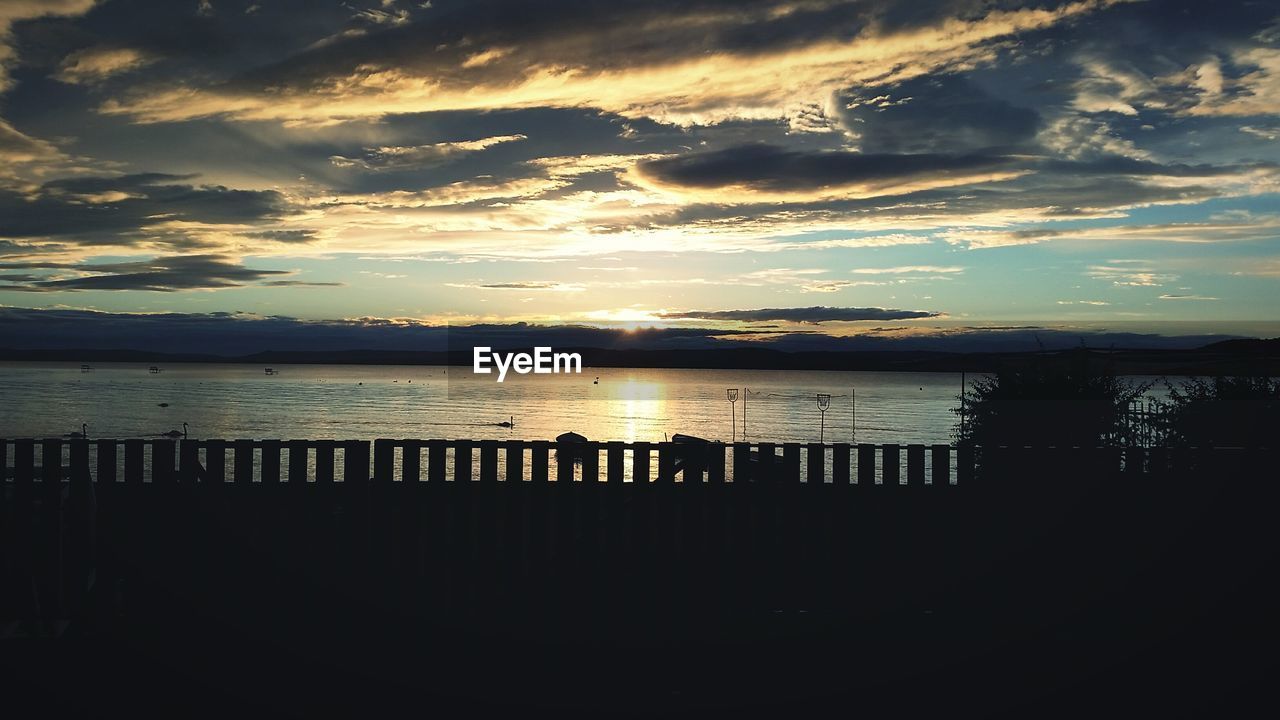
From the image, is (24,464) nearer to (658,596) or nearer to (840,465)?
(658,596)

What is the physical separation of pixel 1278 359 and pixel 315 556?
2095 centimetres

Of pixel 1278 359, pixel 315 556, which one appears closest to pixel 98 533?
pixel 315 556

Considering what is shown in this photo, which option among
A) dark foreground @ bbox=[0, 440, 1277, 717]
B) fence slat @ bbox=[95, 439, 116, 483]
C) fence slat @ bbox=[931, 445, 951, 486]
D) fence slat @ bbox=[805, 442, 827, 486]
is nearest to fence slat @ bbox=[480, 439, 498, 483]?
dark foreground @ bbox=[0, 440, 1277, 717]

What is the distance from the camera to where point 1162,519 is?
27.5 ft

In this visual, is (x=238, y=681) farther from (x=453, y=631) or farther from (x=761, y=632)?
(x=761, y=632)

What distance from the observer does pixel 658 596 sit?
25.3ft

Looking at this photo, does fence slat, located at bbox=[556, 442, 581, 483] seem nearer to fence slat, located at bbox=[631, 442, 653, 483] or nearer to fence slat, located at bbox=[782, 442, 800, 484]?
fence slat, located at bbox=[631, 442, 653, 483]

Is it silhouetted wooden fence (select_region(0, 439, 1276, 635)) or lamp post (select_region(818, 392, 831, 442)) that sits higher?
silhouetted wooden fence (select_region(0, 439, 1276, 635))

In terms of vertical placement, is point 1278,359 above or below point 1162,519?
above

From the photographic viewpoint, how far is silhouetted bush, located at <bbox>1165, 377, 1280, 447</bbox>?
1864 centimetres

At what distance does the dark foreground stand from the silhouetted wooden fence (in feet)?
0.08

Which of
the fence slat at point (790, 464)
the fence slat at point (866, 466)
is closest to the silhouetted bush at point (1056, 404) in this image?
the fence slat at point (866, 466)

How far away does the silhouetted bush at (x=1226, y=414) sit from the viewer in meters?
18.6

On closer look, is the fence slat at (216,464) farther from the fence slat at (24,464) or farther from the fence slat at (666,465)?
the fence slat at (666,465)
